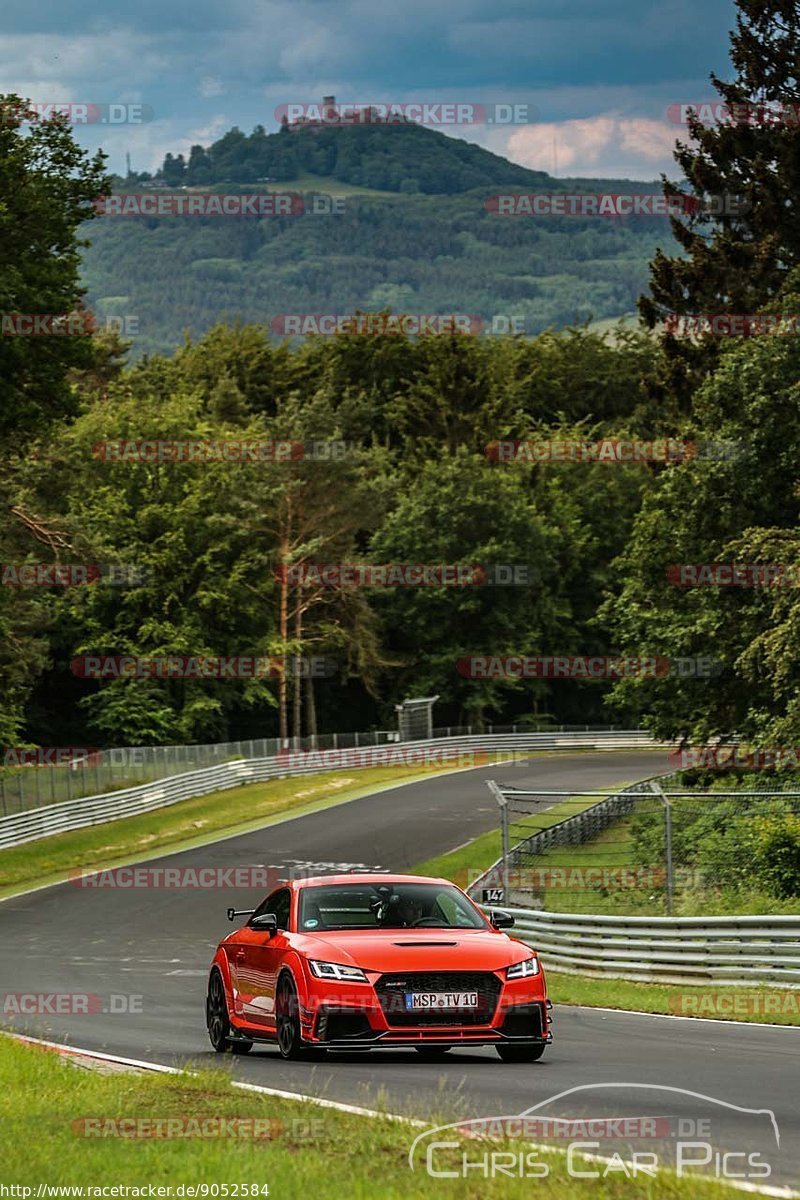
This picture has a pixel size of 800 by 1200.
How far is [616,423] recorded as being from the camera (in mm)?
109688

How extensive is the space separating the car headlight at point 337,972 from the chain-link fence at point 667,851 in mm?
7943

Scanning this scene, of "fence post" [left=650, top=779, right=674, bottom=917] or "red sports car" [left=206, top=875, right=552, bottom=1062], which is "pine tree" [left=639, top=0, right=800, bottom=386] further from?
"red sports car" [left=206, top=875, right=552, bottom=1062]

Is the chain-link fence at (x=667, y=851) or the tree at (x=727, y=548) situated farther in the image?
the tree at (x=727, y=548)

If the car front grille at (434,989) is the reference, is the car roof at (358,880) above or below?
above

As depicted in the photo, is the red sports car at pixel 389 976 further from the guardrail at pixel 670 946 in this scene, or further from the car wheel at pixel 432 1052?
the guardrail at pixel 670 946

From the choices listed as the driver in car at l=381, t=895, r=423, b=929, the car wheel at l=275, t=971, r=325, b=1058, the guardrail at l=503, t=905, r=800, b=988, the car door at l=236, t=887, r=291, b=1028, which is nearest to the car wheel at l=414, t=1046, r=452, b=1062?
the car wheel at l=275, t=971, r=325, b=1058

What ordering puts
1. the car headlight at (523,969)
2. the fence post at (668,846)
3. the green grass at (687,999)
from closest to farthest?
the car headlight at (523,969) → the green grass at (687,999) → the fence post at (668,846)

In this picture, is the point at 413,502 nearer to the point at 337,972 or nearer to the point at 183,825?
the point at 183,825

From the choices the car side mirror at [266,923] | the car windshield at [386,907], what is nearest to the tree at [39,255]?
the car side mirror at [266,923]

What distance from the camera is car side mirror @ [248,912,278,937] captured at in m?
14.1

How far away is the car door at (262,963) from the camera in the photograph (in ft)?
44.9

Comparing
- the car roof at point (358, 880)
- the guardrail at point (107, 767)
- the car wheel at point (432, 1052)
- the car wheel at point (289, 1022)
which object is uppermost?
the car roof at point (358, 880)

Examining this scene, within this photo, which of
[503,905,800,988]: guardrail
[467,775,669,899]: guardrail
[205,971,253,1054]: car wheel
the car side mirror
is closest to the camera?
the car side mirror

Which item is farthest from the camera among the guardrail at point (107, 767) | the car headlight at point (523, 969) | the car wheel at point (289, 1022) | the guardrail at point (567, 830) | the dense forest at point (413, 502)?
the guardrail at point (107, 767)
